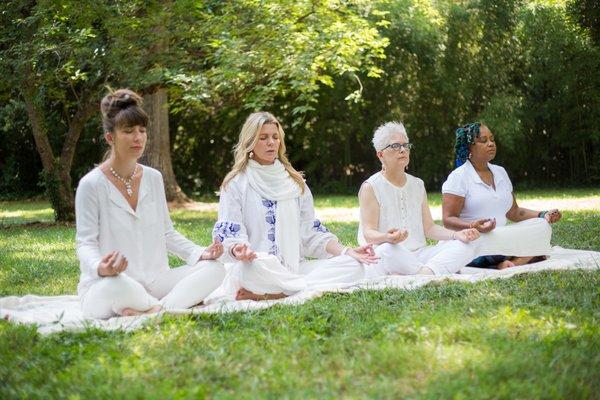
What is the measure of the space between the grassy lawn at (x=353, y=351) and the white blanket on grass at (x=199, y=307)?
12 centimetres

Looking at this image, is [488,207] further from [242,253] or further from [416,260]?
[242,253]

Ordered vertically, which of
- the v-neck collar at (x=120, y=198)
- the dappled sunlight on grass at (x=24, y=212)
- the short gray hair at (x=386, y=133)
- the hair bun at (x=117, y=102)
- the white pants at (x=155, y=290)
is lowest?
the dappled sunlight on grass at (x=24, y=212)

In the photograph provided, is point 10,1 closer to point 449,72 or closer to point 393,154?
point 393,154

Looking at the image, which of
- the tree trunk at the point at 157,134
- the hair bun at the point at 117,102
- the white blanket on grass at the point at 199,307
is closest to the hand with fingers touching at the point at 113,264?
the white blanket on grass at the point at 199,307

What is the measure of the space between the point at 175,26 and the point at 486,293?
8.08m

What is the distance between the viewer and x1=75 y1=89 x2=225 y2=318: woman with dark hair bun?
182 inches

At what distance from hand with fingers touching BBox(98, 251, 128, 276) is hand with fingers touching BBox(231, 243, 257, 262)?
932mm

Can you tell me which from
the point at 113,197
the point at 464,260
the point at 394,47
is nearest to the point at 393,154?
the point at 464,260

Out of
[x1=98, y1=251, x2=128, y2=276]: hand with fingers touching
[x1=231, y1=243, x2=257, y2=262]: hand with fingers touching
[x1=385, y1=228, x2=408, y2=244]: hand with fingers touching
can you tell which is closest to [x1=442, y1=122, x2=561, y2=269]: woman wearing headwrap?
[x1=385, y1=228, x2=408, y2=244]: hand with fingers touching

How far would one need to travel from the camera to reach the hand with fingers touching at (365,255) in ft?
18.3

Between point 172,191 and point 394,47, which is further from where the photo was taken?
point 394,47

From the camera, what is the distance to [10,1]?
11.6 metres

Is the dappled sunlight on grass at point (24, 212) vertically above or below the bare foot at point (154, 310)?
below

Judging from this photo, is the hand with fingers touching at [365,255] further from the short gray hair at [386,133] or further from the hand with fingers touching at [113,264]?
the hand with fingers touching at [113,264]
